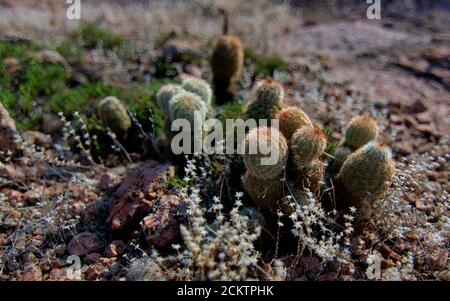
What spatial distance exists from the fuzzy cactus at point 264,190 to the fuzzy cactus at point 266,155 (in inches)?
3.5

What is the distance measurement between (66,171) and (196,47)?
328 cm

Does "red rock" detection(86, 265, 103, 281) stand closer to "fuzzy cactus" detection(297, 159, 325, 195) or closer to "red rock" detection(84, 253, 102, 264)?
"red rock" detection(84, 253, 102, 264)

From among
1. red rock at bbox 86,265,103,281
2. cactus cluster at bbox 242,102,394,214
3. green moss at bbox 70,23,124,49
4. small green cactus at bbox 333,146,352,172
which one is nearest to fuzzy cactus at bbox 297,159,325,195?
cactus cluster at bbox 242,102,394,214

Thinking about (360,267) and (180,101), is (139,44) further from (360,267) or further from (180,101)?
(360,267)

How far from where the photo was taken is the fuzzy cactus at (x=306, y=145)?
2.89m

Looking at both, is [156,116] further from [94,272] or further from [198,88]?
[94,272]

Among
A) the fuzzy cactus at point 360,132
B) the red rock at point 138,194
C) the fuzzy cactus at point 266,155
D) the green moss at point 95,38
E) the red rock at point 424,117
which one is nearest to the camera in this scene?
the fuzzy cactus at point 266,155

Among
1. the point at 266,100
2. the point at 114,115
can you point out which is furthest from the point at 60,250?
the point at 266,100

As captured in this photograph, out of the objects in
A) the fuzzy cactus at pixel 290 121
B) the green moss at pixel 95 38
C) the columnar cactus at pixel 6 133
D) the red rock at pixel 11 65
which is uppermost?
the green moss at pixel 95 38

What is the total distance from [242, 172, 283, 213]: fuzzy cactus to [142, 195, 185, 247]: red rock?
0.48 metres

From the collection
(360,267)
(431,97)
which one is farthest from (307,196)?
(431,97)

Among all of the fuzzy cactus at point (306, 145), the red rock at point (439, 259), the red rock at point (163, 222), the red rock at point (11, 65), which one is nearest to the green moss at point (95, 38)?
the red rock at point (11, 65)

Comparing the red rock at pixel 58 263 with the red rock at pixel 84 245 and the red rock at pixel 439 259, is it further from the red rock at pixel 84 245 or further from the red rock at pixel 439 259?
the red rock at pixel 439 259

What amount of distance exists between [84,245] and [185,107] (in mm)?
1248
